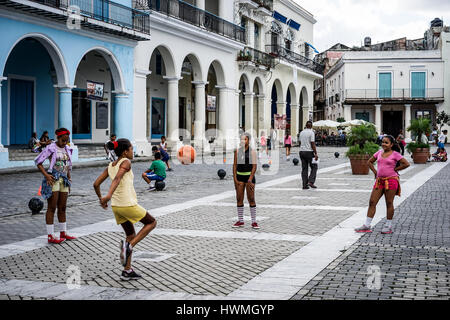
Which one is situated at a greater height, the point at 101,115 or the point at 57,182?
the point at 101,115

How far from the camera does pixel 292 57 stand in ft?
136

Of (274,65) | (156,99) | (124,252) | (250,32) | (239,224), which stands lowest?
(239,224)

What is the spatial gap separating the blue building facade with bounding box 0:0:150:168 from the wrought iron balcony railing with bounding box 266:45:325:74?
15590 mm

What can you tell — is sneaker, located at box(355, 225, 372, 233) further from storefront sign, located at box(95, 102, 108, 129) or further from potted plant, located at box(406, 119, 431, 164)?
storefront sign, located at box(95, 102, 108, 129)

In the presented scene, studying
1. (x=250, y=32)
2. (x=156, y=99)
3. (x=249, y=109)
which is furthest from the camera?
(x=250, y=32)

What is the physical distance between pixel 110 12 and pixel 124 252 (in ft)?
58.1

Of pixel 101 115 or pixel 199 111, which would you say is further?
pixel 199 111

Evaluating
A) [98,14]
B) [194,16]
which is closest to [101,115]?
[194,16]

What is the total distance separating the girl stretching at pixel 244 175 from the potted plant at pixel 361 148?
10.0 metres

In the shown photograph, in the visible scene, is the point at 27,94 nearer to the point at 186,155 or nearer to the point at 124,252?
the point at 186,155

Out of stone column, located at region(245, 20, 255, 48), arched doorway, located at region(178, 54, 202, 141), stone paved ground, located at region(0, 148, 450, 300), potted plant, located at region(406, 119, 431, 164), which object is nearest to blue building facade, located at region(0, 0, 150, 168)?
arched doorway, located at region(178, 54, 202, 141)
